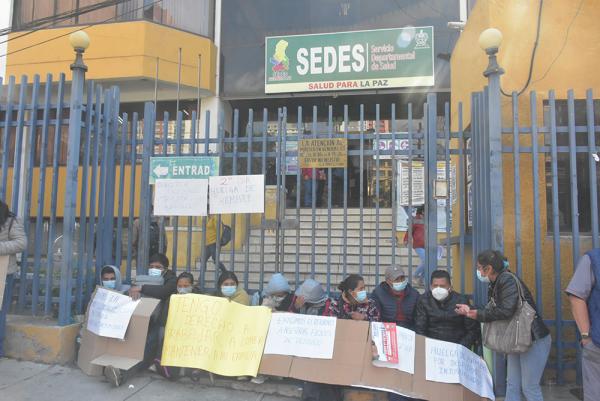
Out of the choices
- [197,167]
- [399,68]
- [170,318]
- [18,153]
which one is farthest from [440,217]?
[18,153]

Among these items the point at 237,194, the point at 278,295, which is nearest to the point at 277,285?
the point at 278,295

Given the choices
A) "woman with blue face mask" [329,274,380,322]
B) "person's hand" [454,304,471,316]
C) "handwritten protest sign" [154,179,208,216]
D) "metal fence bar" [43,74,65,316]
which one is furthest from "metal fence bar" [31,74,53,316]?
"person's hand" [454,304,471,316]

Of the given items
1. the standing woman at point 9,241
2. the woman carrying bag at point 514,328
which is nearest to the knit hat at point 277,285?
the woman carrying bag at point 514,328

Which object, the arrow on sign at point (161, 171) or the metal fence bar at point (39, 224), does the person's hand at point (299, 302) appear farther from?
the metal fence bar at point (39, 224)

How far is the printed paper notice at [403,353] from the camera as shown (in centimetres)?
384

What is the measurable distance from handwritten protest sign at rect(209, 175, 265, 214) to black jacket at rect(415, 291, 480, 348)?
1.94 meters

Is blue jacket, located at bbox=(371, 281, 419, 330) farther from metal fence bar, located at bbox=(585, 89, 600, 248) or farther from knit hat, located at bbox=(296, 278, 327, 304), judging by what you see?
metal fence bar, located at bbox=(585, 89, 600, 248)

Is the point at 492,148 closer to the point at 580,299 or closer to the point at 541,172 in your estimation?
the point at 541,172

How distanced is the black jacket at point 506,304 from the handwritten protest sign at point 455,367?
1.37 ft

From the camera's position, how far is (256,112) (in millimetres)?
12773

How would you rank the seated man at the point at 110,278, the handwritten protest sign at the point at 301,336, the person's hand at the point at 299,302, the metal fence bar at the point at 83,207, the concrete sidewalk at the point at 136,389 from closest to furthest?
the handwritten protest sign at the point at 301,336 → the concrete sidewalk at the point at 136,389 → the person's hand at the point at 299,302 → the seated man at the point at 110,278 → the metal fence bar at the point at 83,207

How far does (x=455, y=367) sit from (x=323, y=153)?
244cm

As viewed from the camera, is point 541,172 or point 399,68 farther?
point 399,68

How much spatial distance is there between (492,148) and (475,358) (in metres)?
1.96
